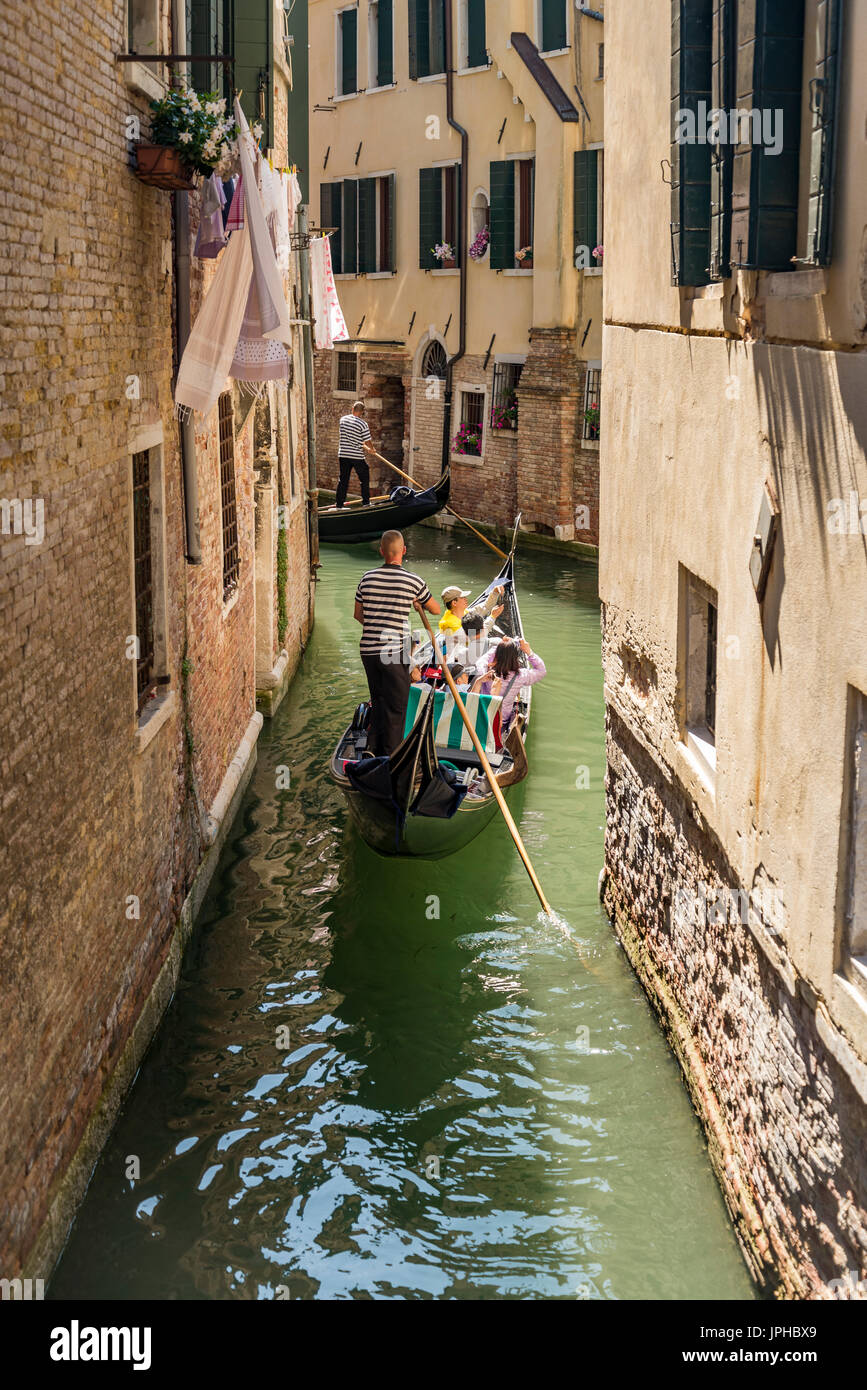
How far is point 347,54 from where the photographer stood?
20.7m

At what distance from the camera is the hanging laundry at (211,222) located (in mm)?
6383

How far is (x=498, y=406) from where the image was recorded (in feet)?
60.4

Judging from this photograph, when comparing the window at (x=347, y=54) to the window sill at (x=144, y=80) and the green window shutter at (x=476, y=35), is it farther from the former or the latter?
the window sill at (x=144, y=80)

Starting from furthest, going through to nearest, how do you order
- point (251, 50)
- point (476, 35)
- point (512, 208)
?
point (476, 35) < point (512, 208) < point (251, 50)

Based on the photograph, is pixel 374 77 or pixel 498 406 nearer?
pixel 498 406

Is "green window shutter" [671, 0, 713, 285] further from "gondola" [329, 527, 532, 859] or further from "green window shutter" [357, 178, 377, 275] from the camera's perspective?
"green window shutter" [357, 178, 377, 275]

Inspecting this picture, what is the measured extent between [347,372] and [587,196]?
22.3 ft

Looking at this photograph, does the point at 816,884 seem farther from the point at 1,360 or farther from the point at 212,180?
the point at 212,180

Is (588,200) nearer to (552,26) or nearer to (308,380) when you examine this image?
(552,26)

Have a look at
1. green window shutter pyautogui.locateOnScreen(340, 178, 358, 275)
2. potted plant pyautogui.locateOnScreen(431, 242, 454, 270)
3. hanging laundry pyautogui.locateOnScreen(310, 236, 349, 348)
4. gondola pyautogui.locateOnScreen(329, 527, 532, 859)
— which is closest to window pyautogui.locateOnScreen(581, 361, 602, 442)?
potted plant pyautogui.locateOnScreen(431, 242, 454, 270)

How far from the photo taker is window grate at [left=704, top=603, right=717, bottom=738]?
513cm

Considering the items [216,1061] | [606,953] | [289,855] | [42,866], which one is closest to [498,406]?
[289,855]

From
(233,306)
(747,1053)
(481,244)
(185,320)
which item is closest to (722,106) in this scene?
(233,306)
